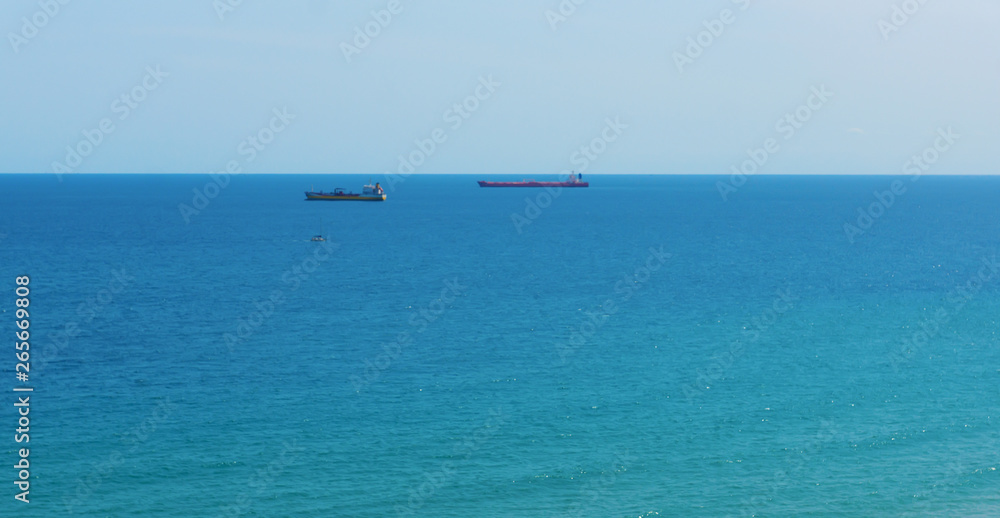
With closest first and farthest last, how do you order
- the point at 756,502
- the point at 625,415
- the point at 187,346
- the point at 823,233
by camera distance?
the point at 756,502 → the point at 625,415 → the point at 187,346 → the point at 823,233

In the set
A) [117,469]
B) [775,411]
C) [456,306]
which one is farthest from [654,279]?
[117,469]

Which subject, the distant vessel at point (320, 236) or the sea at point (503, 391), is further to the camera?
the distant vessel at point (320, 236)

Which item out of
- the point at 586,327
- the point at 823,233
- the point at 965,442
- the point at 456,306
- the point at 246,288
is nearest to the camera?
the point at 965,442

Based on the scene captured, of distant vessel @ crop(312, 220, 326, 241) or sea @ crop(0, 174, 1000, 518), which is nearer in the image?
sea @ crop(0, 174, 1000, 518)

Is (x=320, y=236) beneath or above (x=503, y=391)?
above

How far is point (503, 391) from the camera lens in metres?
51.4

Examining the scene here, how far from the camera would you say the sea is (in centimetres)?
3862

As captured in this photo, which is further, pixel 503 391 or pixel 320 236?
pixel 320 236

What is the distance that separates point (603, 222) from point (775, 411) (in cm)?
13707

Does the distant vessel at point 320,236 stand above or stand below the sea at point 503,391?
above

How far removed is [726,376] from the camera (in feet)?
182

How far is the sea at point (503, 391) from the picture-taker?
38625mm

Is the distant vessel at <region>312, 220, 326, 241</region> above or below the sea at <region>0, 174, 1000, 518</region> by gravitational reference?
above

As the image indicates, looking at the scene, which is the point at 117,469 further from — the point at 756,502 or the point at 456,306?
the point at 456,306
